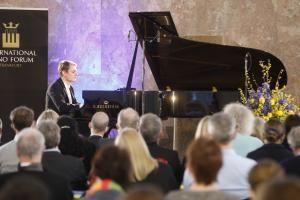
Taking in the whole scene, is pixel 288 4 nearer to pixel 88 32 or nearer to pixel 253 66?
pixel 253 66

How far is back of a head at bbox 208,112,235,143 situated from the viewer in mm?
4902

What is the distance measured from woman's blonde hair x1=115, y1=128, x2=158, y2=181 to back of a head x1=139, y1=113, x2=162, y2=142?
102 cm

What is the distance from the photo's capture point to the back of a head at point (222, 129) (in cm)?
Result: 490

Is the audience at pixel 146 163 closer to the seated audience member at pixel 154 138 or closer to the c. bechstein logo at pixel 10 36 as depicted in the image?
the seated audience member at pixel 154 138

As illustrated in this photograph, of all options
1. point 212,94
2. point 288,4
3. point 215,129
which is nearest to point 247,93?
point 212,94

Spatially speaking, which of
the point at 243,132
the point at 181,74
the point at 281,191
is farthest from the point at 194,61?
the point at 281,191

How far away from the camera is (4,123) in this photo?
1200 cm

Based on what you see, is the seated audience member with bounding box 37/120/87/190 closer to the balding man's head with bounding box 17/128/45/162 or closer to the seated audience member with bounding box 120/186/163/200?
the balding man's head with bounding box 17/128/45/162

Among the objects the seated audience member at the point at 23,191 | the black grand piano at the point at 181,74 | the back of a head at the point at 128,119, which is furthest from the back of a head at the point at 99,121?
the seated audience member at the point at 23,191

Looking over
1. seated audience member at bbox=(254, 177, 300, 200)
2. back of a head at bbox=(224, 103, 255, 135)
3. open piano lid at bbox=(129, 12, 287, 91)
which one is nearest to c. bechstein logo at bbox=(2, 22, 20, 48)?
open piano lid at bbox=(129, 12, 287, 91)

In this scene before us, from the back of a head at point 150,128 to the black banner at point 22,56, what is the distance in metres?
6.56

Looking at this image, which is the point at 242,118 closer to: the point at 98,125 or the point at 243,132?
the point at 243,132

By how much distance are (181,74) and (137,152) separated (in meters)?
6.59

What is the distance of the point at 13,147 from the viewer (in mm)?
5844
